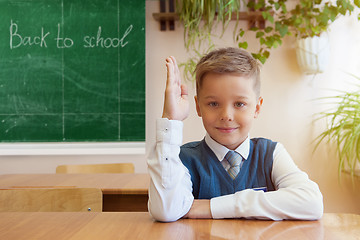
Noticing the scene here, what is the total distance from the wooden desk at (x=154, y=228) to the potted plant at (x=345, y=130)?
7.70 ft

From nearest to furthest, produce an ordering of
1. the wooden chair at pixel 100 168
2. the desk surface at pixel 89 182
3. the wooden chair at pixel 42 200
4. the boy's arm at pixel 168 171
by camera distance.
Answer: the boy's arm at pixel 168 171 < the wooden chair at pixel 42 200 < the desk surface at pixel 89 182 < the wooden chair at pixel 100 168

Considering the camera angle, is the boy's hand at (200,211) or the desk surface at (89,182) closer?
the boy's hand at (200,211)

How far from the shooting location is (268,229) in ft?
3.47

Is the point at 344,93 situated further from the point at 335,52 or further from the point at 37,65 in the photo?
the point at 37,65

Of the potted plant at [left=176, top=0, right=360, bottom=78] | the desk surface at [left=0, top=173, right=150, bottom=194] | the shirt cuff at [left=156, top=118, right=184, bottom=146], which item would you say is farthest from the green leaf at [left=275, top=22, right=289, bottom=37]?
the shirt cuff at [left=156, top=118, right=184, bottom=146]

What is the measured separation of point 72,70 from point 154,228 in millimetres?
3040

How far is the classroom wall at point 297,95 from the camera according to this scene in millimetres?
3812

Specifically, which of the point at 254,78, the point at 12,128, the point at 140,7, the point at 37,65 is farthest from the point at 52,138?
the point at 254,78

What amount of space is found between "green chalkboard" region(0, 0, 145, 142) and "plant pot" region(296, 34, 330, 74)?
1.47 metres

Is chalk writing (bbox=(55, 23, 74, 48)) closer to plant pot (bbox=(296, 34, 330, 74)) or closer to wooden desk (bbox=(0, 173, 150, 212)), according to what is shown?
wooden desk (bbox=(0, 173, 150, 212))

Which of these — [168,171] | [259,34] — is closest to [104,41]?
[259,34]

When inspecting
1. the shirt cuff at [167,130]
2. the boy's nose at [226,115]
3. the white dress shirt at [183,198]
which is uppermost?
the boy's nose at [226,115]

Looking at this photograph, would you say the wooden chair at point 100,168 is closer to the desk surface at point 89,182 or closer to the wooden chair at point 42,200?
the desk surface at point 89,182

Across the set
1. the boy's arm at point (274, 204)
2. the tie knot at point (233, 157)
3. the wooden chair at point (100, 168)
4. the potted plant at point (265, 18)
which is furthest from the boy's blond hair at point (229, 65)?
the potted plant at point (265, 18)
